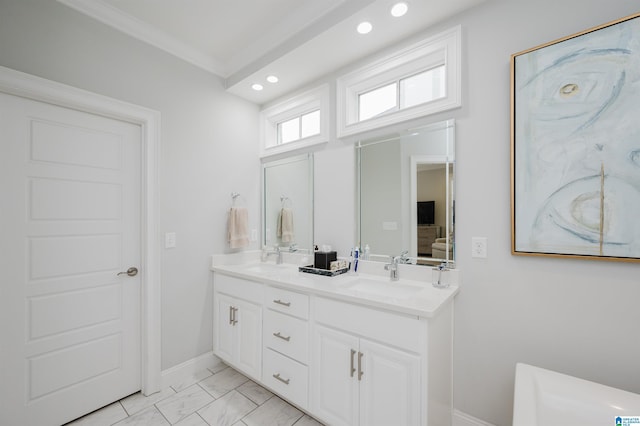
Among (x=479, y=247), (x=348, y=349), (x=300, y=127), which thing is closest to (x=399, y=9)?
(x=300, y=127)

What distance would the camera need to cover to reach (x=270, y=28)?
2070 millimetres

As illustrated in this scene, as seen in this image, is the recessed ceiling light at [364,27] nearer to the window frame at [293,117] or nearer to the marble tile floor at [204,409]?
the window frame at [293,117]

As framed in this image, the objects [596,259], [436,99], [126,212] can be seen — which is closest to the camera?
[596,259]

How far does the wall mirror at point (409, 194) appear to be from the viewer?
1.70 metres

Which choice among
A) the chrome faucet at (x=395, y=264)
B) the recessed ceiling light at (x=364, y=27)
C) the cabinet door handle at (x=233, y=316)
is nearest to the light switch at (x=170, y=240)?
the cabinet door handle at (x=233, y=316)

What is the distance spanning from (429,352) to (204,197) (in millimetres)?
2087

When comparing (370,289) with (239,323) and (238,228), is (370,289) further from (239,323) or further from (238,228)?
(238,228)

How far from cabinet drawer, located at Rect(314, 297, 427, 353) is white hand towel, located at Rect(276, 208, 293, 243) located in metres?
1.09

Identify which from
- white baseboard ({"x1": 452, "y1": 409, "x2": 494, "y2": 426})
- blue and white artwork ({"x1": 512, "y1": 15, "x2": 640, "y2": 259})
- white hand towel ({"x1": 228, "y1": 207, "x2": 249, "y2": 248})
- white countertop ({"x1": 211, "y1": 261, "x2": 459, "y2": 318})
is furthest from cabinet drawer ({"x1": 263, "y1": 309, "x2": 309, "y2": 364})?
blue and white artwork ({"x1": 512, "y1": 15, "x2": 640, "y2": 259})

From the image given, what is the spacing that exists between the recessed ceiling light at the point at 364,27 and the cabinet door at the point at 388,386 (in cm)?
190

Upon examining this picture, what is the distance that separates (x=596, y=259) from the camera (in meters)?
1.25

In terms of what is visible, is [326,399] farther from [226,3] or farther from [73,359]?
[226,3]

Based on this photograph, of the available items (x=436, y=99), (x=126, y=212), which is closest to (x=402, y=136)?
(x=436, y=99)

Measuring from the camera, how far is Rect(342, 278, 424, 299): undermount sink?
1686 millimetres
